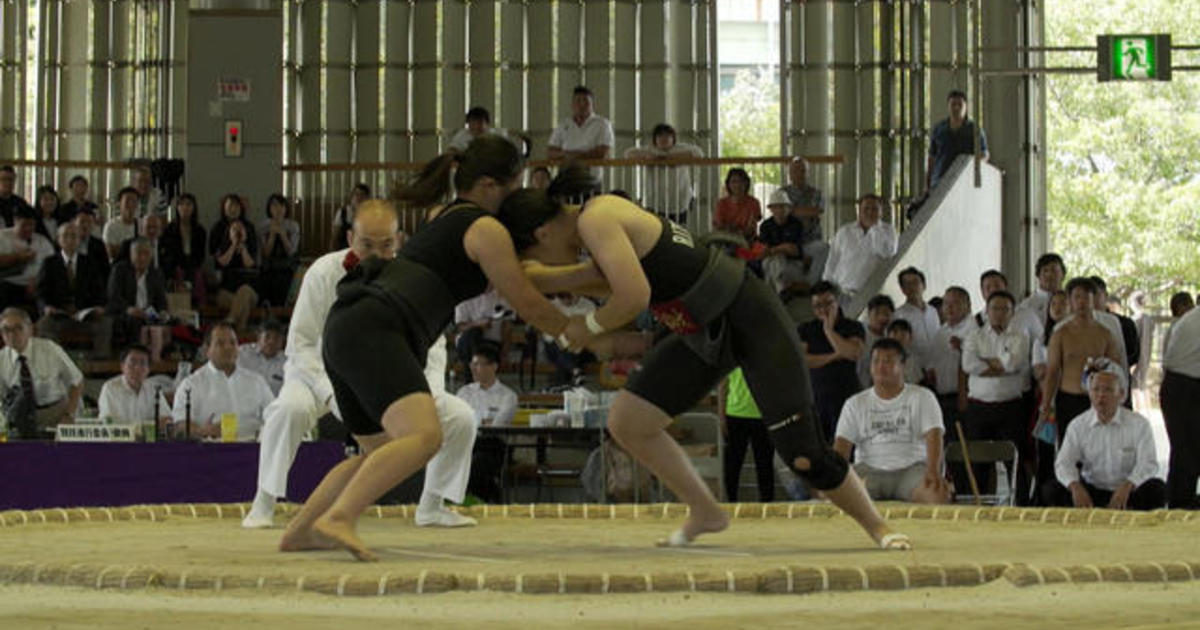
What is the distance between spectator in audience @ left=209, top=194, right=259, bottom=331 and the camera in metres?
10.4

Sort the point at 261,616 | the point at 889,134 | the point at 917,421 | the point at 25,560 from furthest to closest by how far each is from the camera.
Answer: the point at 889,134, the point at 917,421, the point at 25,560, the point at 261,616

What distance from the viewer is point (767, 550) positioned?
13.0ft

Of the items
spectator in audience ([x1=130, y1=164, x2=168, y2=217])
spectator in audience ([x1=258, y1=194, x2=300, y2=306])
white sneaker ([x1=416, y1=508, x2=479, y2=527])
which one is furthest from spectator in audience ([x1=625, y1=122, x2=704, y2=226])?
white sneaker ([x1=416, y1=508, x2=479, y2=527])

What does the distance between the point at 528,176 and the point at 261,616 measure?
30.2 ft

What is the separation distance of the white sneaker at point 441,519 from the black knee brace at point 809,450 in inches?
50.1

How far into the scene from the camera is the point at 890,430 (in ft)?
21.4

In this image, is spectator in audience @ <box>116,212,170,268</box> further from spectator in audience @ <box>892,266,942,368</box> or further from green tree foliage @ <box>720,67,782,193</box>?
green tree foliage @ <box>720,67,782,193</box>

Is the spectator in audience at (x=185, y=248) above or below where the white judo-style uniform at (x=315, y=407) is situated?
above

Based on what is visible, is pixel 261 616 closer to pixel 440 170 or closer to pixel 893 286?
pixel 440 170

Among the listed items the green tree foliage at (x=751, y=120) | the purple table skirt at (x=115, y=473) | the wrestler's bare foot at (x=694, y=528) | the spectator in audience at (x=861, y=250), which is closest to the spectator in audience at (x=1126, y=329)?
Answer: the spectator in audience at (x=861, y=250)

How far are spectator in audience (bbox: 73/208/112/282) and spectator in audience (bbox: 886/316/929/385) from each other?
4.29 m

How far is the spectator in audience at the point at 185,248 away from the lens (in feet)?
34.2

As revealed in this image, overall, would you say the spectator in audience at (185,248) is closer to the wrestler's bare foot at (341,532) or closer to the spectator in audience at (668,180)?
the spectator in audience at (668,180)

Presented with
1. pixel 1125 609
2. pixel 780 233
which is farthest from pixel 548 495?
pixel 1125 609
